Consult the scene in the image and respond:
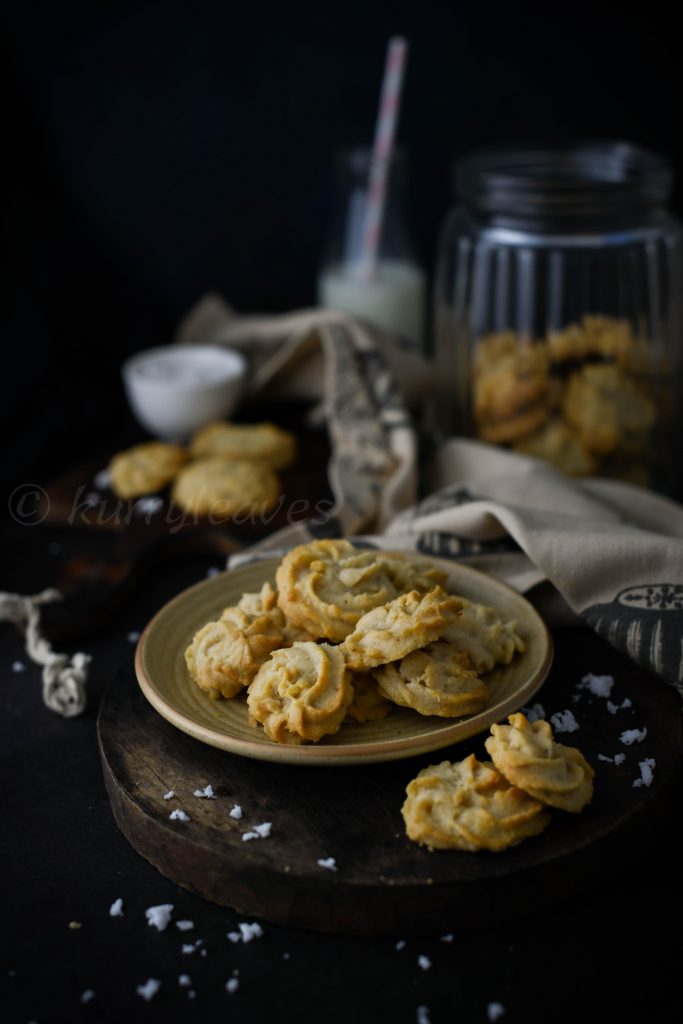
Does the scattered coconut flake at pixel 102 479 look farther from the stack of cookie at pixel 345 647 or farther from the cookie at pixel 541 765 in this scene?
the cookie at pixel 541 765

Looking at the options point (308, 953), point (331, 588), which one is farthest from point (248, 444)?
point (308, 953)

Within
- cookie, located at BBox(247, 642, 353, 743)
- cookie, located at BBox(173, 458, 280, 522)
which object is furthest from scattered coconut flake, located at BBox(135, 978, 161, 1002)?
A: cookie, located at BBox(173, 458, 280, 522)

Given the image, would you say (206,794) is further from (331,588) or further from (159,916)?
(331,588)

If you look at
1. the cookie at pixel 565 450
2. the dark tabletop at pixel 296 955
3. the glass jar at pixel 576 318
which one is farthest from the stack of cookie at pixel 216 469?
the dark tabletop at pixel 296 955

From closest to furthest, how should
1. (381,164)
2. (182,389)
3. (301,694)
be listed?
1. (301,694)
2. (182,389)
3. (381,164)

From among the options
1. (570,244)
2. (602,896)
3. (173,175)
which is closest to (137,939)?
(602,896)

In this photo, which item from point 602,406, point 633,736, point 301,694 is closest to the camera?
point 301,694

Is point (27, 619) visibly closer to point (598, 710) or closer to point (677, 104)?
point (598, 710)

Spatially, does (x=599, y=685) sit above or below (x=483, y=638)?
below
